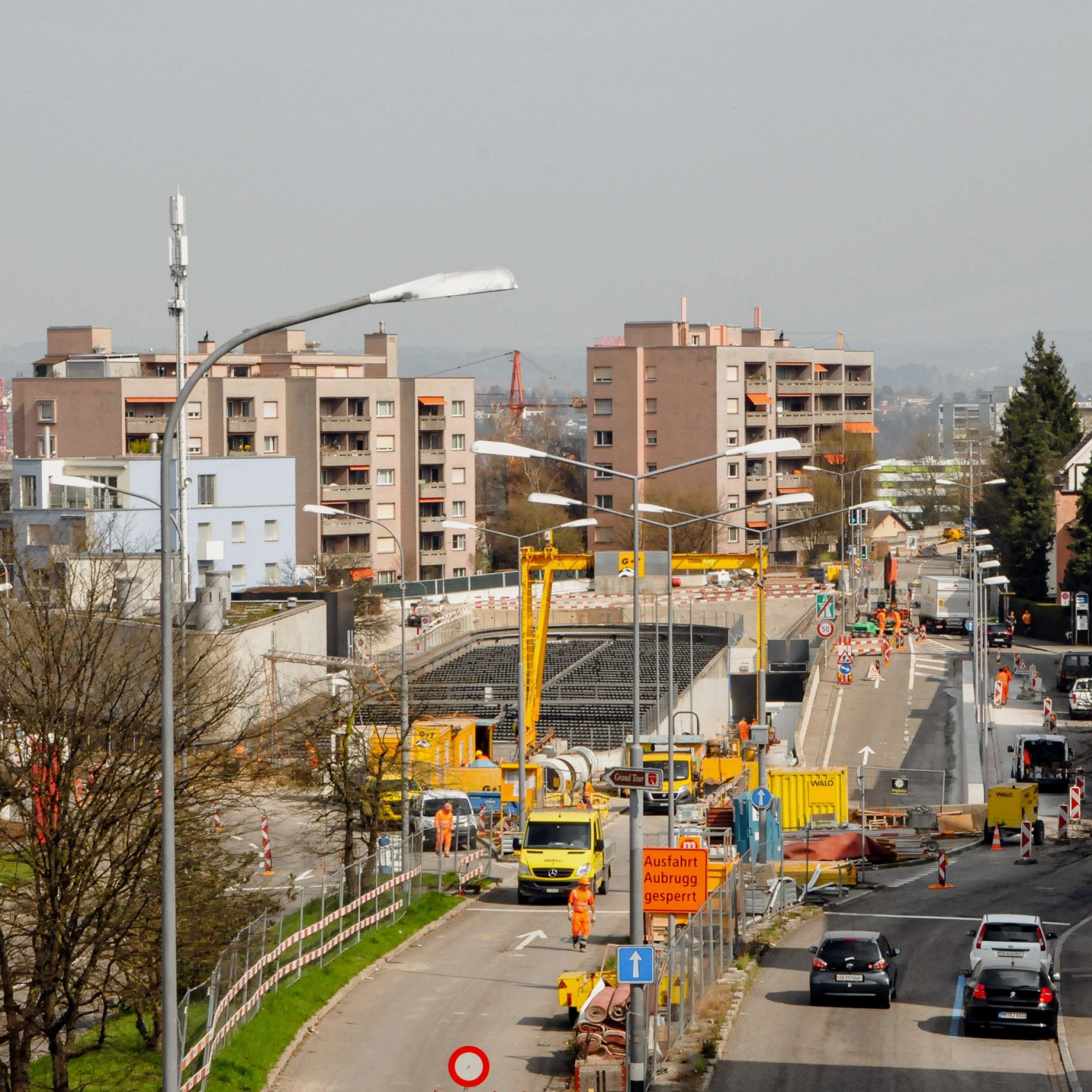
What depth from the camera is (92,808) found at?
1938 centimetres

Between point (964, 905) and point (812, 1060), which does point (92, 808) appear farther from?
point (964, 905)

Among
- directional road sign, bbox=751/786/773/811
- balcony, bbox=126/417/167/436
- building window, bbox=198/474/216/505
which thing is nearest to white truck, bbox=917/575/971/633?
building window, bbox=198/474/216/505

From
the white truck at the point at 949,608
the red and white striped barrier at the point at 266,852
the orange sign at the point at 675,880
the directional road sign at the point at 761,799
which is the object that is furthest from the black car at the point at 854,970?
the white truck at the point at 949,608

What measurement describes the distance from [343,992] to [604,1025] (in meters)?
5.89

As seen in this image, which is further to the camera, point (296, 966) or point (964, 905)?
point (964, 905)

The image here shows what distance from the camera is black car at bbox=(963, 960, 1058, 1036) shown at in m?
22.6

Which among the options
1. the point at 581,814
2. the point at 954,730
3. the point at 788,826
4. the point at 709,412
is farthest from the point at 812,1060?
the point at 709,412

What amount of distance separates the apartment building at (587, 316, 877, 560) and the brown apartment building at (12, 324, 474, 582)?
32.7ft

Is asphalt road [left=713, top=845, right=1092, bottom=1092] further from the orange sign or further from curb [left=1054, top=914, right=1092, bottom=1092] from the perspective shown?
the orange sign

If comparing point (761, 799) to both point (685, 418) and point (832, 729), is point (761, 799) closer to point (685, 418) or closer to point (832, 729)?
point (832, 729)

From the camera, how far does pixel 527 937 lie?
29.5 metres

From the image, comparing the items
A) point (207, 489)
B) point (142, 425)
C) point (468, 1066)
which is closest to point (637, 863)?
point (468, 1066)

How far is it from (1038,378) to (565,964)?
262 ft

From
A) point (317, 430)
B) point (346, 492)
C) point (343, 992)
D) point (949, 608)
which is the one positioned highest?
point (317, 430)
